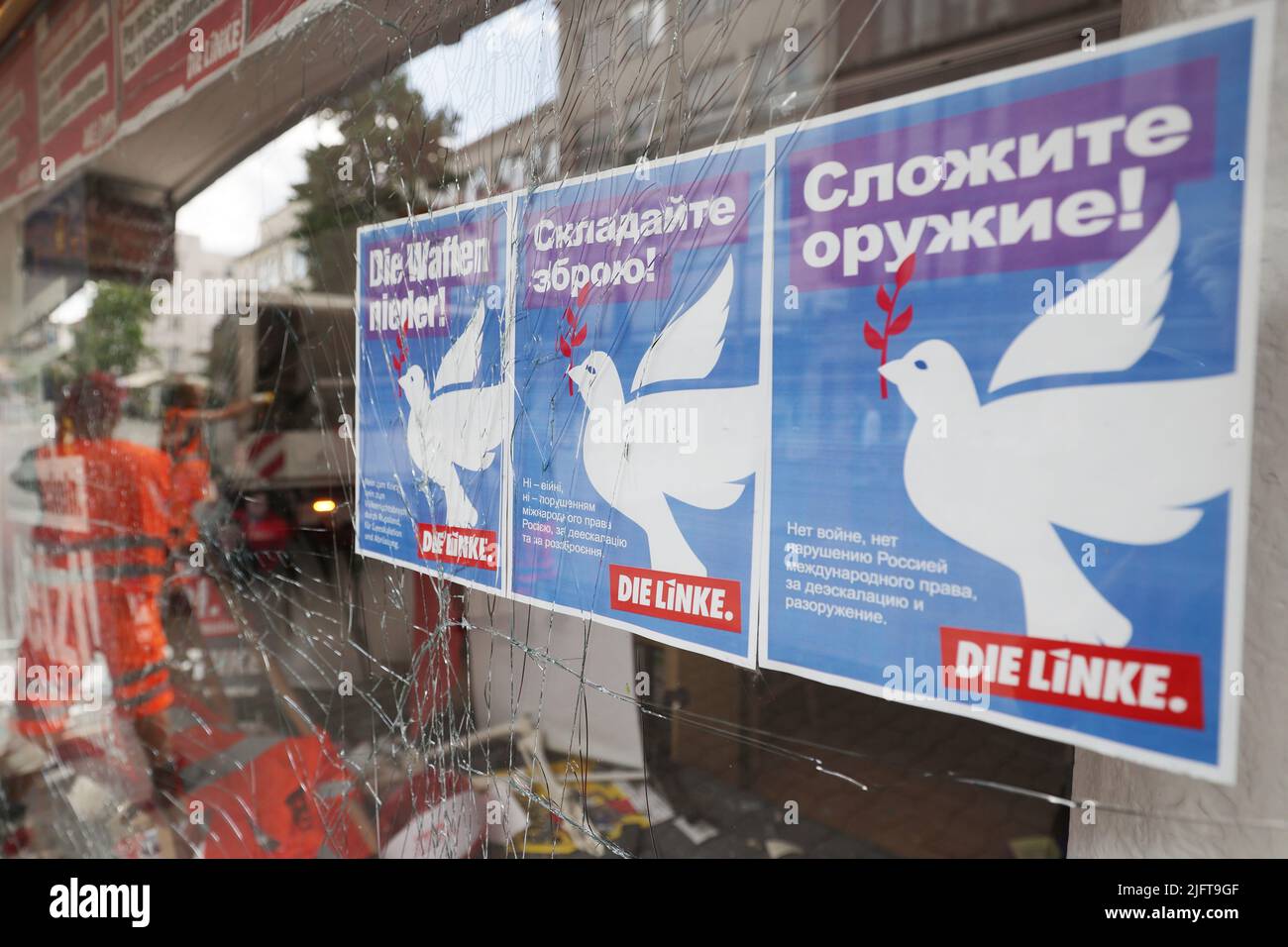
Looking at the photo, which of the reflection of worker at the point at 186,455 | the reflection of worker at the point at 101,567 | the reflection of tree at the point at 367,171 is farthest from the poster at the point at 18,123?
the reflection of tree at the point at 367,171

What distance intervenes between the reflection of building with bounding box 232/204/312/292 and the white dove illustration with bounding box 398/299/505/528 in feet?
1.15

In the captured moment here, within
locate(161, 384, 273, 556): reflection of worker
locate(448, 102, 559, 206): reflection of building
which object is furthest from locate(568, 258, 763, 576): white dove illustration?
locate(161, 384, 273, 556): reflection of worker

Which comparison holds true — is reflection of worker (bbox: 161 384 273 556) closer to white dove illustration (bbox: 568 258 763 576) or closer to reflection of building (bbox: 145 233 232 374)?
reflection of building (bbox: 145 233 232 374)

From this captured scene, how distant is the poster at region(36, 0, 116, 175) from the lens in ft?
5.97

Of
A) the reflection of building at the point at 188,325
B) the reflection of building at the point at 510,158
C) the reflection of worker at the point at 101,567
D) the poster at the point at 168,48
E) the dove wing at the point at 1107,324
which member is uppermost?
the poster at the point at 168,48

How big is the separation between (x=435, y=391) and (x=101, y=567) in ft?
3.79

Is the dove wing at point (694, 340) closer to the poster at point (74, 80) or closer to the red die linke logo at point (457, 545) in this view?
the red die linke logo at point (457, 545)

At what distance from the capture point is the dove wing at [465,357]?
42.8 inches

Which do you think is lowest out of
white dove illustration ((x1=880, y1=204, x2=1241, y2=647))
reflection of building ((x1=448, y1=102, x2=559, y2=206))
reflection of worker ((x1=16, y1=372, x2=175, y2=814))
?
reflection of worker ((x1=16, y1=372, x2=175, y2=814))

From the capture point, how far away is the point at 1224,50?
23.8 inches

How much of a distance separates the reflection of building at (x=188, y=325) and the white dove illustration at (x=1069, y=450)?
1314 millimetres

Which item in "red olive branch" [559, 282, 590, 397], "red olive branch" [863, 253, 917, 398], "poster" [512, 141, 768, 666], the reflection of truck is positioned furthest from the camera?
the reflection of truck
